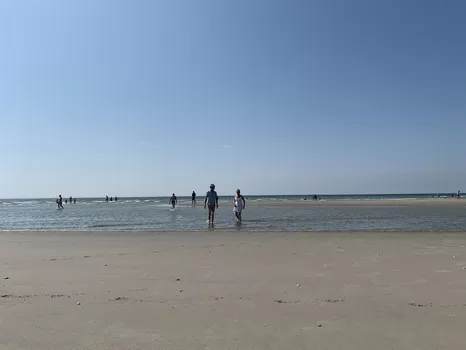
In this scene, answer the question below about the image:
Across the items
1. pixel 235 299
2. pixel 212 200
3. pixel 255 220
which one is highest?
pixel 212 200

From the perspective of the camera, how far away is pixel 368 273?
21.8 feet

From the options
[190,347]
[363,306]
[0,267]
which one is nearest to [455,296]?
[363,306]

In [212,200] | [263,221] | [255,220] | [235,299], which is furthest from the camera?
[255,220]

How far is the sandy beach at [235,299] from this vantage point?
3.77 m

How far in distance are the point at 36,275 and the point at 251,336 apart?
4.88 meters

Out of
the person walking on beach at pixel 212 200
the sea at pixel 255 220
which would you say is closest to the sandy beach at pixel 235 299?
the sea at pixel 255 220

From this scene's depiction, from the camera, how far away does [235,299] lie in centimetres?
512

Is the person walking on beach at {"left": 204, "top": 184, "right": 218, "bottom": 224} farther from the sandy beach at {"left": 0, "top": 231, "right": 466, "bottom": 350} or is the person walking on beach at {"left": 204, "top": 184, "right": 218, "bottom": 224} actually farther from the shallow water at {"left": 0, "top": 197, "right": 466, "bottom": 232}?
the sandy beach at {"left": 0, "top": 231, "right": 466, "bottom": 350}

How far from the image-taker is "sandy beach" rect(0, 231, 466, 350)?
3.77 m

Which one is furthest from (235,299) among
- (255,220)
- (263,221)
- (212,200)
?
(255,220)

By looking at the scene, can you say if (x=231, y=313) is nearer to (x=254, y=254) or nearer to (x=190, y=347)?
(x=190, y=347)

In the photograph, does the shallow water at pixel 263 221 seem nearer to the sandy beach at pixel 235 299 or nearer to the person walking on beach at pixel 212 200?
the person walking on beach at pixel 212 200

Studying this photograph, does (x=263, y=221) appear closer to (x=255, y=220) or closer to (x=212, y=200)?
(x=255, y=220)

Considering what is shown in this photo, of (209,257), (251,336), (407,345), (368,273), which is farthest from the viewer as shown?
(209,257)
